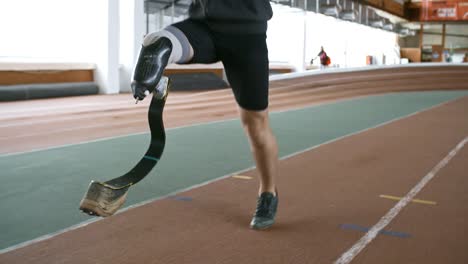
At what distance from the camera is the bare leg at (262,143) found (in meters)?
2.34

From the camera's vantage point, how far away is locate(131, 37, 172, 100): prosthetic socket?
6.30 feet

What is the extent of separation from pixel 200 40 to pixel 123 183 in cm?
63

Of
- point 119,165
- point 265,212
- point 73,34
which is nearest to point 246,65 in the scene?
point 265,212

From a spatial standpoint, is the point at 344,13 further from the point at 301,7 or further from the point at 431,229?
the point at 431,229

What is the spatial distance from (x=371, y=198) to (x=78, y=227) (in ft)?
5.06

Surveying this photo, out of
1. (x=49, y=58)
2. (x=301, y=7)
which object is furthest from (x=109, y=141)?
(x=301, y=7)

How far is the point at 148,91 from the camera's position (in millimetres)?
1938

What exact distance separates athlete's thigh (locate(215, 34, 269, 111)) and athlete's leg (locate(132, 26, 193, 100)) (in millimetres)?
178

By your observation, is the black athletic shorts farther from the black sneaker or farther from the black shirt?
the black sneaker

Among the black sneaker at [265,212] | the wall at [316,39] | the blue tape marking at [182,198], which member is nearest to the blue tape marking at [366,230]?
the black sneaker at [265,212]

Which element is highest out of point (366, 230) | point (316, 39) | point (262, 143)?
point (316, 39)

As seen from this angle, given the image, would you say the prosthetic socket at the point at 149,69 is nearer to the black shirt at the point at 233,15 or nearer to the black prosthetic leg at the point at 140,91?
the black prosthetic leg at the point at 140,91

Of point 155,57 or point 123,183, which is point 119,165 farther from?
point 155,57

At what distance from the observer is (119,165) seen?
380cm
